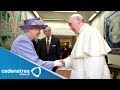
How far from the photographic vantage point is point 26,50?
7.66 feet

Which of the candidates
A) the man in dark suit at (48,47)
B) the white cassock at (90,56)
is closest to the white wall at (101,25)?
the white cassock at (90,56)

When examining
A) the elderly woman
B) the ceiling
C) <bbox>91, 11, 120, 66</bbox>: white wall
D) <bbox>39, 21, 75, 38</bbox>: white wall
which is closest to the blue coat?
the elderly woman

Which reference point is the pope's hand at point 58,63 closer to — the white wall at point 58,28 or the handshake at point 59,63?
the handshake at point 59,63

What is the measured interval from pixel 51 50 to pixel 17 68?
1.34 feet

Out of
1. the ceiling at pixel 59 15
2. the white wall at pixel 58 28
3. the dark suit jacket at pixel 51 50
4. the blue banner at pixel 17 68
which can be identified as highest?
the ceiling at pixel 59 15

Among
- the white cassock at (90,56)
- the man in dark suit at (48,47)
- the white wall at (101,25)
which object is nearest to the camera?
the white cassock at (90,56)

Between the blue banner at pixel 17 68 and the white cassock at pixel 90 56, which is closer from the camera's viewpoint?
the white cassock at pixel 90 56

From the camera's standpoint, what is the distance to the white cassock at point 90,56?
6.84 ft

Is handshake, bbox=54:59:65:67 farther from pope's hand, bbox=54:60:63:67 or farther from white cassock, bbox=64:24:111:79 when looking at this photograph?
white cassock, bbox=64:24:111:79

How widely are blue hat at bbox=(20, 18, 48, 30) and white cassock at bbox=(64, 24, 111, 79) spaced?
0.44m

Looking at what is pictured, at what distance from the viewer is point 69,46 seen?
2.31 meters
